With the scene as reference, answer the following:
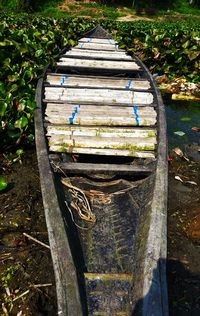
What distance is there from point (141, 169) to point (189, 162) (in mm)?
2068

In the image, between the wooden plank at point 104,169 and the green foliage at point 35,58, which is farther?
the green foliage at point 35,58

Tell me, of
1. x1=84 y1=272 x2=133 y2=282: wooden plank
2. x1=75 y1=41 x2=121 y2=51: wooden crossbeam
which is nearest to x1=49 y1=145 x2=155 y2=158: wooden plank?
x1=84 y1=272 x2=133 y2=282: wooden plank

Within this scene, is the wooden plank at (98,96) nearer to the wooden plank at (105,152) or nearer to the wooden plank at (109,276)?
the wooden plank at (105,152)

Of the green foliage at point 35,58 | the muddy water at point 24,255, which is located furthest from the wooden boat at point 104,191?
the muddy water at point 24,255

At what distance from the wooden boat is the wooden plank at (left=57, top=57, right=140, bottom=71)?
1.06 meters

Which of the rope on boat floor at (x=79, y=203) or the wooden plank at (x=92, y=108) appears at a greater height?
the wooden plank at (x=92, y=108)

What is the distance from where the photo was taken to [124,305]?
2.73 metres

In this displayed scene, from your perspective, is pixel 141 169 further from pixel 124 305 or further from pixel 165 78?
pixel 165 78

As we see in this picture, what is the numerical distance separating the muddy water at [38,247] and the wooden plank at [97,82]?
1.60 meters

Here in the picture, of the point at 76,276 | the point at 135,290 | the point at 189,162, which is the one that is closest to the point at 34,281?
the point at 76,276

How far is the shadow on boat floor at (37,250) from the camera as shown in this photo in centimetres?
314

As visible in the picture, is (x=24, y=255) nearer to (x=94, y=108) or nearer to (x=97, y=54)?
(x=94, y=108)

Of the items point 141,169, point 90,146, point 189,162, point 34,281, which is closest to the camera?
point 34,281

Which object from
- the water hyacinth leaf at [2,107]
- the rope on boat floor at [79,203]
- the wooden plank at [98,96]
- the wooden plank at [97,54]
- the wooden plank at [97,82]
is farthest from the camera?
the wooden plank at [97,54]
